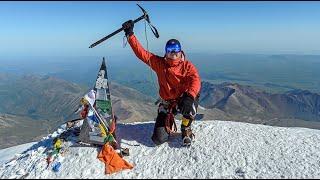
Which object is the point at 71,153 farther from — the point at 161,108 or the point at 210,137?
the point at 210,137

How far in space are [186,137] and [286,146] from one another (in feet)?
11.0

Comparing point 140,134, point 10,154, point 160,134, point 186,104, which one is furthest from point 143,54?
point 10,154

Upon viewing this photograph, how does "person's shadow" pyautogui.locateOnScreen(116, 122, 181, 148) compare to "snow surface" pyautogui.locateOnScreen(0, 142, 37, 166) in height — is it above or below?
above

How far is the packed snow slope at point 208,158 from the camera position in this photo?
10.3 meters

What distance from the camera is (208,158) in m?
11.1

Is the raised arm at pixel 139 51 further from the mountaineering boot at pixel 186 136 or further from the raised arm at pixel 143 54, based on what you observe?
the mountaineering boot at pixel 186 136

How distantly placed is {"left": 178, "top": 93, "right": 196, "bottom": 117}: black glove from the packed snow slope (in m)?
1.22

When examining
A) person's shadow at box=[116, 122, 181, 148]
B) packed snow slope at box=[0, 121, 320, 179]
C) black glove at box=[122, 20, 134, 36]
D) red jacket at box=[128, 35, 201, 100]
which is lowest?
packed snow slope at box=[0, 121, 320, 179]

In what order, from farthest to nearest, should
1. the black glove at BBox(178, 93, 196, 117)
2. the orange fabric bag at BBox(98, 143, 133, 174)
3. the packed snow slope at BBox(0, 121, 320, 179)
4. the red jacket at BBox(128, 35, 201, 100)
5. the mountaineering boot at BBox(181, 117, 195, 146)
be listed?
the red jacket at BBox(128, 35, 201, 100), the mountaineering boot at BBox(181, 117, 195, 146), the black glove at BBox(178, 93, 196, 117), the orange fabric bag at BBox(98, 143, 133, 174), the packed snow slope at BBox(0, 121, 320, 179)

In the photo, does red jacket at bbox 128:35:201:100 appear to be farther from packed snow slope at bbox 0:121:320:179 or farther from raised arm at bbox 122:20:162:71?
packed snow slope at bbox 0:121:320:179

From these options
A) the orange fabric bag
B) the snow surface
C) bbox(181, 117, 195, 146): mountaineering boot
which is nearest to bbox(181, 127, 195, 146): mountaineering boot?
bbox(181, 117, 195, 146): mountaineering boot

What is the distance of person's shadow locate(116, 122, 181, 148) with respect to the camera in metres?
12.5

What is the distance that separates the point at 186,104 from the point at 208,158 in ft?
5.96

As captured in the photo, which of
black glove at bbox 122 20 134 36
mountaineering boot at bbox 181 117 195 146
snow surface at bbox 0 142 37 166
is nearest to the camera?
mountaineering boot at bbox 181 117 195 146
